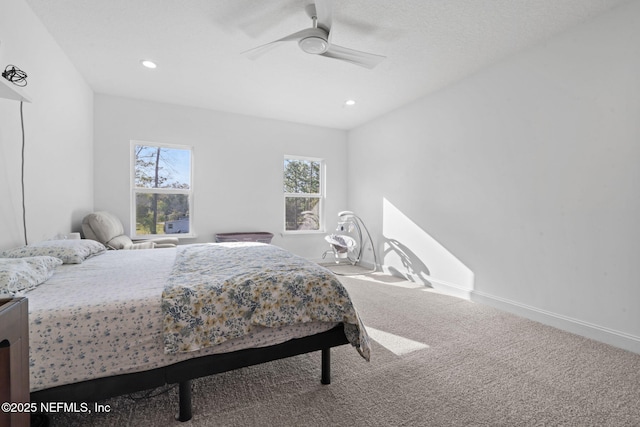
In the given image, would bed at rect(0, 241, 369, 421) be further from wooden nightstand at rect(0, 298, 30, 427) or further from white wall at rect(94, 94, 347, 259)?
white wall at rect(94, 94, 347, 259)

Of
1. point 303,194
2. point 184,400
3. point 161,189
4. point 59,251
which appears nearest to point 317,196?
point 303,194

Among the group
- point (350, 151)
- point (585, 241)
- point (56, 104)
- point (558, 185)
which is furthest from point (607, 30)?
point (56, 104)

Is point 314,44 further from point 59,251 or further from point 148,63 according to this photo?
point 59,251

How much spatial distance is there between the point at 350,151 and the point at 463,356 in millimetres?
4355

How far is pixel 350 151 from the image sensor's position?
576 centimetres

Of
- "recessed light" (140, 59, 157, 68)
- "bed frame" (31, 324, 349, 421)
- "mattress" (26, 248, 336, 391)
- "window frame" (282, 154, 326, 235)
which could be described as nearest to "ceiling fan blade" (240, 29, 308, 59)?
"recessed light" (140, 59, 157, 68)

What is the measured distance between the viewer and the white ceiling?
7.60 feet

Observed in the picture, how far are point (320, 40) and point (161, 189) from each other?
3406 millimetres

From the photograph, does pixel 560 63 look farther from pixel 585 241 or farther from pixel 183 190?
pixel 183 190

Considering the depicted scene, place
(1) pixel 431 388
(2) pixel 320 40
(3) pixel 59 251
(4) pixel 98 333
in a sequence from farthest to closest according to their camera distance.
A: (2) pixel 320 40
(3) pixel 59 251
(1) pixel 431 388
(4) pixel 98 333

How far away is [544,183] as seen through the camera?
2.76 metres

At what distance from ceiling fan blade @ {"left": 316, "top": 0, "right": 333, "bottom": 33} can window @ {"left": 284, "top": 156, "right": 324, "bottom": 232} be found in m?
3.22

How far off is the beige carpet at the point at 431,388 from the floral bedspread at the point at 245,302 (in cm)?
33

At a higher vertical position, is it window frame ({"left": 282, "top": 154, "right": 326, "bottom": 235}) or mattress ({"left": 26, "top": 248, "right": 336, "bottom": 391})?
window frame ({"left": 282, "top": 154, "right": 326, "bottom": 235})
